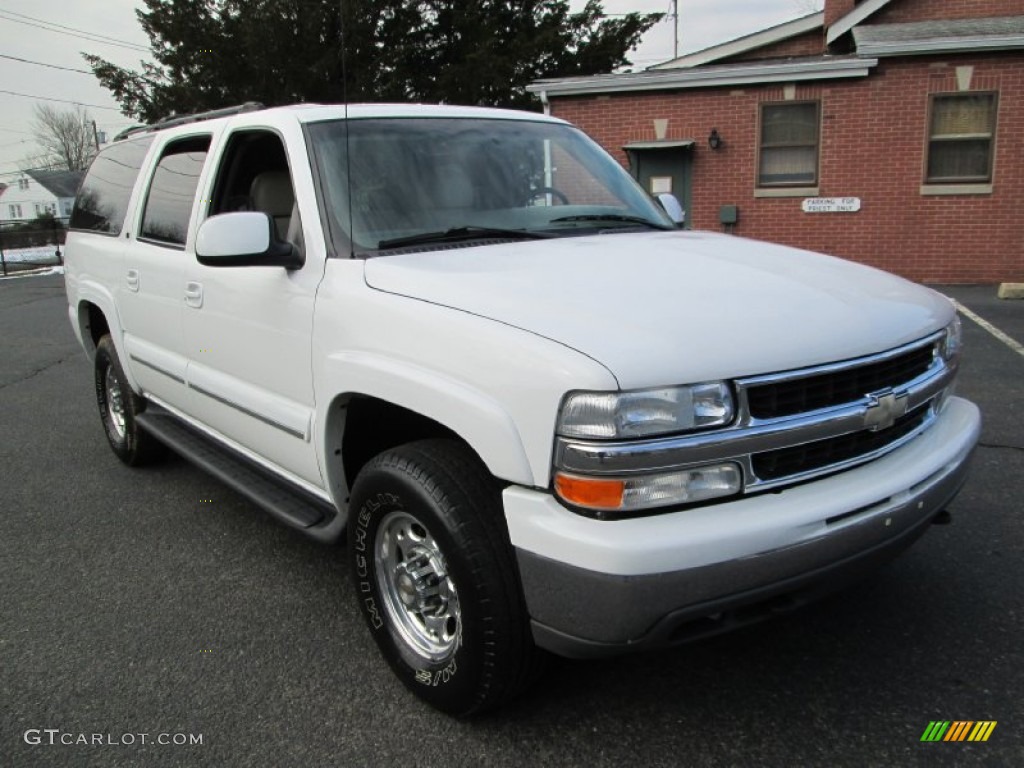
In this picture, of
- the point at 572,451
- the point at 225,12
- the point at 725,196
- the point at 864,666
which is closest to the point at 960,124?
the point at 725,196

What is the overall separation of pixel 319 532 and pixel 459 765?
3.24 feet

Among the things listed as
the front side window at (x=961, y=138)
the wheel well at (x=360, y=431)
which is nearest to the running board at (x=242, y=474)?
the wheel well at (x=360, y=431)

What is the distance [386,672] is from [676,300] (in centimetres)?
159

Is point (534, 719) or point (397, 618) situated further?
point (397, 618)

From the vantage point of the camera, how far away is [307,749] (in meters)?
2.45

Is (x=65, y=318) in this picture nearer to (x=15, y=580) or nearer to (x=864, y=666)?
(x=15, y=580)

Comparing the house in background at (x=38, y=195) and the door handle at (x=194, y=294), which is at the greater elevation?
the house in background at (x=38, y=195)

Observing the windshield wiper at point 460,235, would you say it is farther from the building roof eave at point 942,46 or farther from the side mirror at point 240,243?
the building roof eave at point 942,46

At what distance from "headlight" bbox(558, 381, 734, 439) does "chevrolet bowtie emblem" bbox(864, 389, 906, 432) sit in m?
0.53

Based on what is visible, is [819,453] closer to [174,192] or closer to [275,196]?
[275,196]

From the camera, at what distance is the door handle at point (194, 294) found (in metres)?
3.59

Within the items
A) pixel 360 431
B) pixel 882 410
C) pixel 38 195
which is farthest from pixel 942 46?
pixel 38 195

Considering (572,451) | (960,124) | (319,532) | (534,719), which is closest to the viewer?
(572,451)

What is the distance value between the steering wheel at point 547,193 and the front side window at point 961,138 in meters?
11.2
